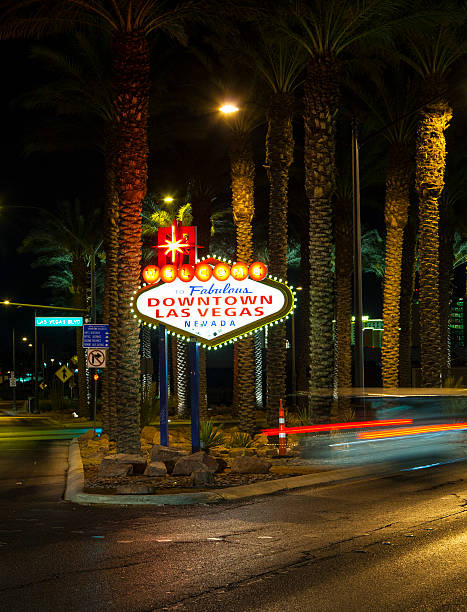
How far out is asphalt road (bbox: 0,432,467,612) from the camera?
7945 mm

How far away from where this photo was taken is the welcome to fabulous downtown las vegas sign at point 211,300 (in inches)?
848

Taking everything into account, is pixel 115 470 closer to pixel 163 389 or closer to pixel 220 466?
pixel 220 466

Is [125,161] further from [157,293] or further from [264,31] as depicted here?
[264,31]

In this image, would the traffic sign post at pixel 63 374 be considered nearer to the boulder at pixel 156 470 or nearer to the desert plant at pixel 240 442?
the desert plant at pixel 240 442

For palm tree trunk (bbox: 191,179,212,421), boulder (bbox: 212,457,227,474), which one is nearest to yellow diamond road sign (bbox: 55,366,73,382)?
palm tree trunk (bbox: 191,179,212,421)

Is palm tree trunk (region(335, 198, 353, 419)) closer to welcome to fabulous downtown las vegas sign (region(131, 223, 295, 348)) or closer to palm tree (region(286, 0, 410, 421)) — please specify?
palm tree (region(286, 0, 410, 421))

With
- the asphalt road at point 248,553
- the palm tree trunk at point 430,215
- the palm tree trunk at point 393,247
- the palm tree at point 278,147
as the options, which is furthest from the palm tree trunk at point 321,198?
the palm tree trunk at point 393,247

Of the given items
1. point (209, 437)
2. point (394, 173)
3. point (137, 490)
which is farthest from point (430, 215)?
point (137, 490)

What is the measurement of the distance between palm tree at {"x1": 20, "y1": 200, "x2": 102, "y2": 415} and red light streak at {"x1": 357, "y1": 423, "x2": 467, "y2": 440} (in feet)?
107

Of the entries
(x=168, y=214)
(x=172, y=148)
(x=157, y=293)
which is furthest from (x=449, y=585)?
(x=168, y=214)

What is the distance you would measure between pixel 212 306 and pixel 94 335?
9.41 metres

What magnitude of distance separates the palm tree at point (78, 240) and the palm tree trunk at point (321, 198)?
1067 inches

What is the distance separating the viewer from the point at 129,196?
73.1 feet

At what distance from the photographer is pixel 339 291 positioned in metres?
40.1
